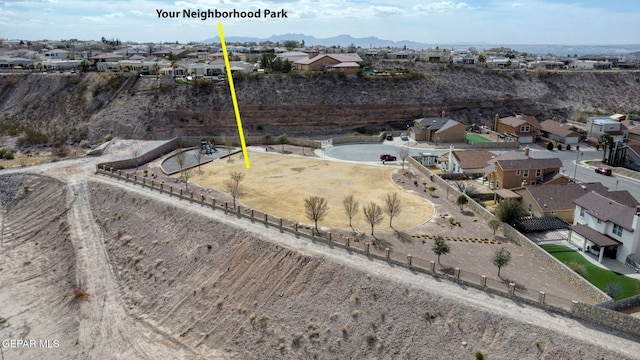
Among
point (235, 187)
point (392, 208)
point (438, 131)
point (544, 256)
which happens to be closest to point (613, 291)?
point (544, 256)

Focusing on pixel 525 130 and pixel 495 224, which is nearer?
pixel 495 224

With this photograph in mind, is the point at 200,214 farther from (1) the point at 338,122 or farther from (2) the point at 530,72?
(2) the point at 530,72

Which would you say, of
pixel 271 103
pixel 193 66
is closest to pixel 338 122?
pixel 271 103

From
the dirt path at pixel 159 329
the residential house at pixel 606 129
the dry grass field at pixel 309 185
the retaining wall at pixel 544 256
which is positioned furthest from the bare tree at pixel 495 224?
the residential house at pixel 606 129

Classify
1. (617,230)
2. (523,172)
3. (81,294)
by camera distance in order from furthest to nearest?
1. (523,172)
2. (81,294)
3. (617,230)

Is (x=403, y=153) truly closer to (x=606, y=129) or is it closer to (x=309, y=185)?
(x=309, y=185)
